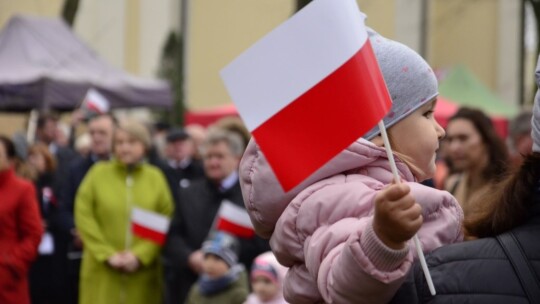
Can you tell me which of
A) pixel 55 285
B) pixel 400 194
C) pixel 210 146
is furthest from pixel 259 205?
pixel 55 285

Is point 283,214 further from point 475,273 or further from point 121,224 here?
point 121,224

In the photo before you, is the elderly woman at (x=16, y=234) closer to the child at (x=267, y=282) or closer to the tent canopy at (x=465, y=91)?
the child at (x=267, y=282)

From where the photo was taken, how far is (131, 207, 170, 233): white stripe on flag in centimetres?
905

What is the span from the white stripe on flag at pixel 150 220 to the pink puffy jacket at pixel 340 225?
5755 mm

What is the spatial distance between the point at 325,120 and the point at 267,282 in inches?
177

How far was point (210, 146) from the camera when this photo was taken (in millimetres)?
8648

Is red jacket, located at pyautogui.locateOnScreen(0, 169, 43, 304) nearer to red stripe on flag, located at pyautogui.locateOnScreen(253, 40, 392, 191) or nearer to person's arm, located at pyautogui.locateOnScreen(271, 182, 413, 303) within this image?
person's arm, located at pyautogui.locateOnScreen(271, 182, 413, 303)

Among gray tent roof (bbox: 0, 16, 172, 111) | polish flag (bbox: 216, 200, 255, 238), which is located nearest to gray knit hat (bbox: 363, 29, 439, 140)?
polish flag (bbox: 216, 200, 255, 238)

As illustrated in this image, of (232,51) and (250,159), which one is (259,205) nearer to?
(250,159)

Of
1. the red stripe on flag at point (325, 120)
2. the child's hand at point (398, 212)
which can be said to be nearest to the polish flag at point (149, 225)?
the red stripe on flag at point (325, 120)

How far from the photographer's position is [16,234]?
28.7ft

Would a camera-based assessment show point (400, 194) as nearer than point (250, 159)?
Yes

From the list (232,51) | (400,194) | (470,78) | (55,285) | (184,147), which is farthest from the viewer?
(232,51)

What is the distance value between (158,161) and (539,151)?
8.27m
